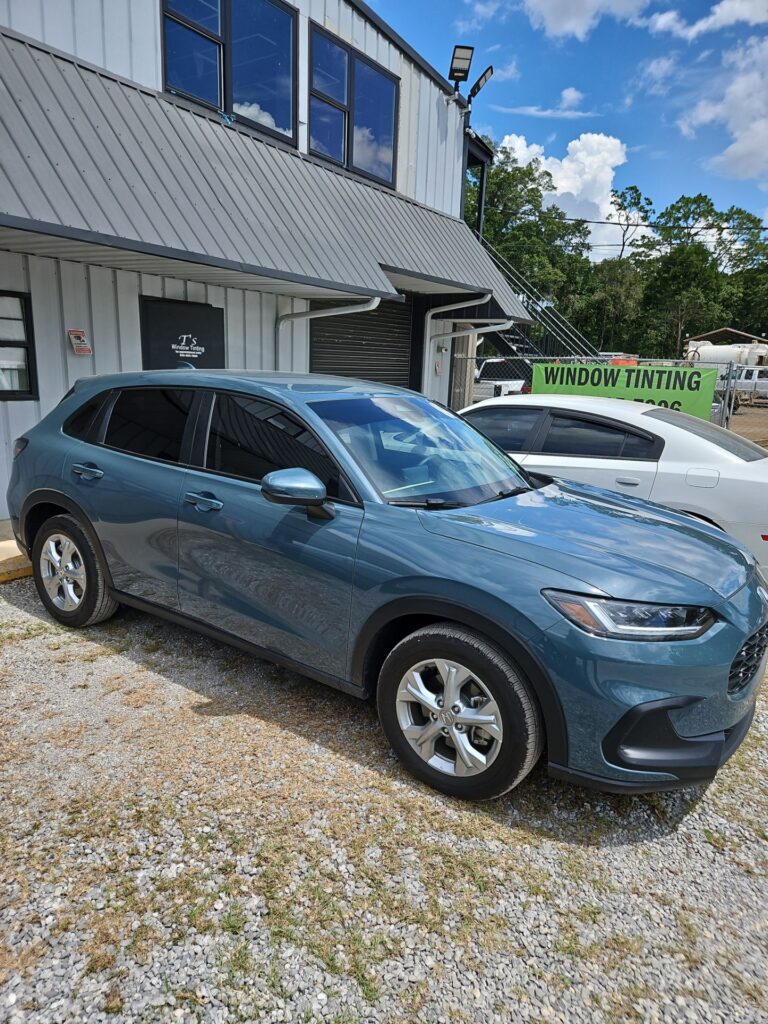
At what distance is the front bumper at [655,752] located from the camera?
93.0 inches

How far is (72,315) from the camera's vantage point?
6520 millimetres

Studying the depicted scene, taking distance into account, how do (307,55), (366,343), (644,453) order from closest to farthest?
(644,453) < (307,55) < (366,343)

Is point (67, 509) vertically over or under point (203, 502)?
under

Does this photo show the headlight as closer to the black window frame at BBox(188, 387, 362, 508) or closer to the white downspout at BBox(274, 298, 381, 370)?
the black window frame at BBox(188, 387, 362, 508)

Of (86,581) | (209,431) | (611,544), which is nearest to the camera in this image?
(611,544)

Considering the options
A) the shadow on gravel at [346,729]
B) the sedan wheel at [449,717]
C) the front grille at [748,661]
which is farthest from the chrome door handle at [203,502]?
the front grille at [748,661]

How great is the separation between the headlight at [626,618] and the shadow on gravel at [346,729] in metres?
0.86

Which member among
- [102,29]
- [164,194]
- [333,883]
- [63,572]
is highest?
[102,29]

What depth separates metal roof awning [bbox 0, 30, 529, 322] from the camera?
4.95 m

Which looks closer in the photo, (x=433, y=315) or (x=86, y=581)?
(x=86, y=581)

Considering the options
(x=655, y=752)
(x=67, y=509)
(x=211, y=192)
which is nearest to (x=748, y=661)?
(x=655, y=752)

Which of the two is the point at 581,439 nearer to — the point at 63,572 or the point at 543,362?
the point at 63,572

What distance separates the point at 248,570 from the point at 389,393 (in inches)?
52.9

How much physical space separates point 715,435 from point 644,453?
62 centimetres
